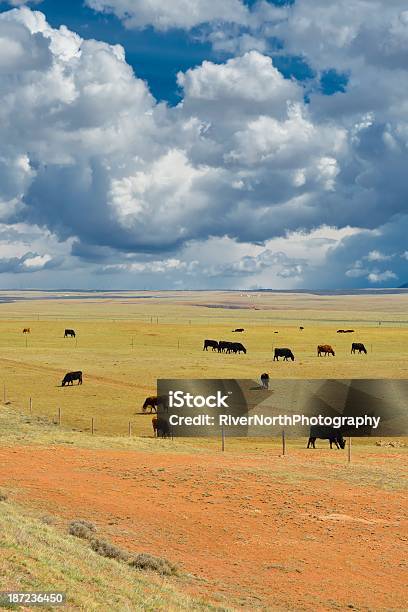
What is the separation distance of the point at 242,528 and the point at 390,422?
23.2m

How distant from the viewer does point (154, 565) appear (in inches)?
→ 686

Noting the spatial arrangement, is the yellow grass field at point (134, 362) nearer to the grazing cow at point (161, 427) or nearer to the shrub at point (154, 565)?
the grazing cow at point (161, 427)

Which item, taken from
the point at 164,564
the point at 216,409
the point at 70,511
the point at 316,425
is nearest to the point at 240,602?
the point at 164,564

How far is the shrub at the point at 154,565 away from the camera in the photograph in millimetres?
17375

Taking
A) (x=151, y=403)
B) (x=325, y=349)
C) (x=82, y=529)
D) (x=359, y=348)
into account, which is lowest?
(x=82, y=529)

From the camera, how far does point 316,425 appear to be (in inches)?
1441

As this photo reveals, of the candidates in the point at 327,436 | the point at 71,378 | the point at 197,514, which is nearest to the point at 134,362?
the point at 71,378

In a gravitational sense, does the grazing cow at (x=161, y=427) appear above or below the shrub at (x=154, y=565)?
above

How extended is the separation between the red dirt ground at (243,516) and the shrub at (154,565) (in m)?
0.57

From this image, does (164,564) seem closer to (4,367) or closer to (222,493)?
(222,493)

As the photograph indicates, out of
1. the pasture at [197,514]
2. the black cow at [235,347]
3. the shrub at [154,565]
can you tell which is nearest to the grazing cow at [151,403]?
the pasture at [197,514]

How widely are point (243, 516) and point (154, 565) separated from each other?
20.7 feet

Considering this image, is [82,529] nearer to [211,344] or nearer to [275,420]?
[275,420]

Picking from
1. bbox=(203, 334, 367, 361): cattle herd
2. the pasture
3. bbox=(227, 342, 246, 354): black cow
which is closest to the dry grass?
the pasture
